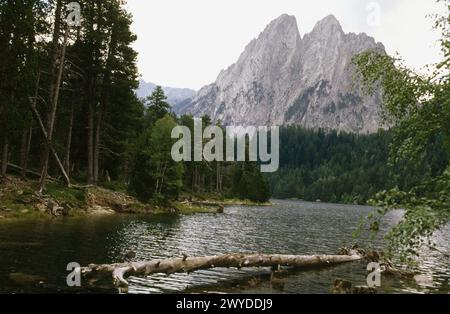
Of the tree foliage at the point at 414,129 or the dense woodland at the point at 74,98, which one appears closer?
the tree foliage at the point at 414,129

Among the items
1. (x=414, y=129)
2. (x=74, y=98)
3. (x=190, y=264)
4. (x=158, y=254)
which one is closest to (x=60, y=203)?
(x=74, y=98)

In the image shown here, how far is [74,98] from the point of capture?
50.0 m

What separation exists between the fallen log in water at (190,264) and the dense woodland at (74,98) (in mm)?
22393

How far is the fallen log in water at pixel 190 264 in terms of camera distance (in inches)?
658

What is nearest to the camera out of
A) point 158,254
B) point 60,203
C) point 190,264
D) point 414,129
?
point 414,129

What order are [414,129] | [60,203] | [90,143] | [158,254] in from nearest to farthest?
[414,129]
[158,254]
[60,203]
[90,143]

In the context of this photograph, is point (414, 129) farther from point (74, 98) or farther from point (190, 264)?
point (74, 98)

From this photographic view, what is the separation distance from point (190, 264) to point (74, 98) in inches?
1476

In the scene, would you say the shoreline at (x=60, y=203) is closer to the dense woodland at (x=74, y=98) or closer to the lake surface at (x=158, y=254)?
the dense woodland at (x=74, y=98)

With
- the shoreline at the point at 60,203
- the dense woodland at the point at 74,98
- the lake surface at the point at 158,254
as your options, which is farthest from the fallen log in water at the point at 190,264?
the dense woodland at the point at 74,98

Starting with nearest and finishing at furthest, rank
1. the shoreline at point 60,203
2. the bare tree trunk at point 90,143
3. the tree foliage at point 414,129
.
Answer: the tree foliage at point 414,129 < the shoreline at point 60,203 < the bare tree trunk at point 90,143
